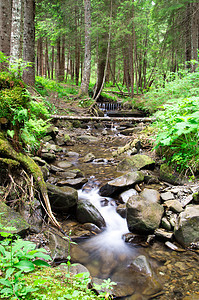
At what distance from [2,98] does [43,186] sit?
1592mm

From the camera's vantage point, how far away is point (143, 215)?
396 cm

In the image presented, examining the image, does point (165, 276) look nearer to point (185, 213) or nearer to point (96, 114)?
point (185, 213)

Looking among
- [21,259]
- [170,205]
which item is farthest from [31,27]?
[21,259]

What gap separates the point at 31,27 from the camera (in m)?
9.72

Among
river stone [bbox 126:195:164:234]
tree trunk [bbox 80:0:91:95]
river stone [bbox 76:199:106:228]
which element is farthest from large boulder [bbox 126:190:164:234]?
tree trunk [bbox 80:0:91:95]

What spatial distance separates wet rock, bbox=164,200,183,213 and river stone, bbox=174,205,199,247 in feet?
1.09

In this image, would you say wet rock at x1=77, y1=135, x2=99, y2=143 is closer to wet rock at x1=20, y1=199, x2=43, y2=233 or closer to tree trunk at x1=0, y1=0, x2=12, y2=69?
tree trunk at x1=0, y1=0, x2=12, y2=69

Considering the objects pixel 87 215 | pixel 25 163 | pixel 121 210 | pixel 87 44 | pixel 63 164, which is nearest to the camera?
pixel 25 163

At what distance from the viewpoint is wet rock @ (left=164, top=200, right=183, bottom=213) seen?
13.1 feet

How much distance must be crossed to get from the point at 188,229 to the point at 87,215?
1977 mm

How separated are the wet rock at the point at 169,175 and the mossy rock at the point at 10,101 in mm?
3852

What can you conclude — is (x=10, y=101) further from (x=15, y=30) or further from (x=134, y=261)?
(x=15, y=30)

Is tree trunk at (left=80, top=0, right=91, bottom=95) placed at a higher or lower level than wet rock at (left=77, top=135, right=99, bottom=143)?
higher

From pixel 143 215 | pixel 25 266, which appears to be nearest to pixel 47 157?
pixel 143 215
